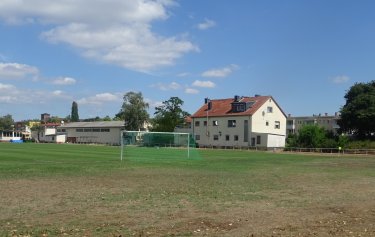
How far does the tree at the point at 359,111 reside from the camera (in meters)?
84.4

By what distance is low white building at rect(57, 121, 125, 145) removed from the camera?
143775 mm

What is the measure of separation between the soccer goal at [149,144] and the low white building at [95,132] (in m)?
88.3

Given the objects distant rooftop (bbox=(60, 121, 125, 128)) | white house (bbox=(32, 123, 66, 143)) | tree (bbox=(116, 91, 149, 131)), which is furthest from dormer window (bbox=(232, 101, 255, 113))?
white house (bbox=(32, 123, 66, 143))

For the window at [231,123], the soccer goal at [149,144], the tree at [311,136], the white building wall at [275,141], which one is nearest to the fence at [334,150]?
the tree at [311,136]

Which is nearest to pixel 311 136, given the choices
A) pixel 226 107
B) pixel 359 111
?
pixel 359 111

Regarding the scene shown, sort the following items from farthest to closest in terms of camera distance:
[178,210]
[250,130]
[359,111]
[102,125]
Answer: [102,125] < [250,130] < [359,111] < [178,210]

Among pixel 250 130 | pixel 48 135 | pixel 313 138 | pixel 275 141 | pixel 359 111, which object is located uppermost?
pixel 359 111

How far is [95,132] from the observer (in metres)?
152

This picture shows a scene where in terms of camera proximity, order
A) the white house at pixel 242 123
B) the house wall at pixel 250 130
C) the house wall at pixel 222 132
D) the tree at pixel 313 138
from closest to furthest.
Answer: the tree at pixel 313 138
the house wall at pixel 250 130
the white house at pixel 242 123
the house wall at pixel 222 132

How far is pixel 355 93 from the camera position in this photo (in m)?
92.6

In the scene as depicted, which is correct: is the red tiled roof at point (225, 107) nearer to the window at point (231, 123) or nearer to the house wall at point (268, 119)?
the house wall at point (268, 119)

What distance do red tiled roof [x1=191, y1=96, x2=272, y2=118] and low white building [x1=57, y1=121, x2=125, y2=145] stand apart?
117 ft

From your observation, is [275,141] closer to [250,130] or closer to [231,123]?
[250,130]

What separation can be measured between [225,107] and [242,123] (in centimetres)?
997
